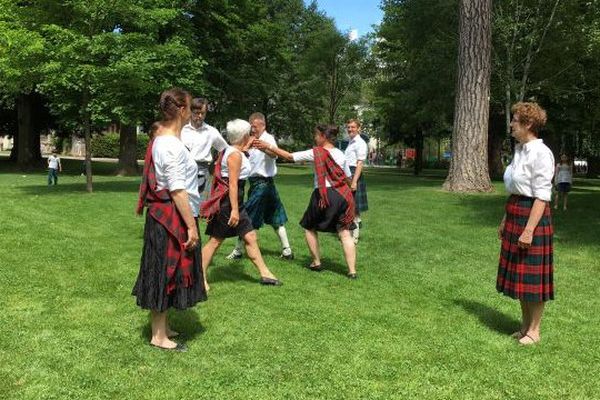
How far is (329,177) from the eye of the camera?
23.8 ft

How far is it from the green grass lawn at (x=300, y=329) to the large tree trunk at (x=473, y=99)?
946 cm

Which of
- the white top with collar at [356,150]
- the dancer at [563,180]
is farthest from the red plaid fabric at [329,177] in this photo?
the dancer at [563,180]

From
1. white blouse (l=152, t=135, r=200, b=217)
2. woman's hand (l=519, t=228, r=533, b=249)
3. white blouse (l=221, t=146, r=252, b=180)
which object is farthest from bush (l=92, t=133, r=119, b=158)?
woman's hand (l=519, t=228, r=533, b=249)

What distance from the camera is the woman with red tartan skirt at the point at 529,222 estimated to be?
4.84 m

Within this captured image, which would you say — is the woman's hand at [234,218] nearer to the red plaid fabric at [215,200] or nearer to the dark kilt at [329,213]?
the red plaid fabric at [215,200]

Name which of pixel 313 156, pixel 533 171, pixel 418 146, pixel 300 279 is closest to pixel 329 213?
pixel 313 156

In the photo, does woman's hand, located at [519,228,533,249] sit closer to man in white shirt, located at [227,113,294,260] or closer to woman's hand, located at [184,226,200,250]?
woman's hand, located at [184,226,200,250]

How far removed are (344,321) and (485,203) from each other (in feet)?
37.5

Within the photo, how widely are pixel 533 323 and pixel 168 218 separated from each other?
121 inches

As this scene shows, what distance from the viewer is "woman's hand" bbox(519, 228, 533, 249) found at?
4.86 meters

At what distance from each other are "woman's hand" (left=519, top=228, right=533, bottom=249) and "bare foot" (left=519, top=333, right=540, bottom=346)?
80cm

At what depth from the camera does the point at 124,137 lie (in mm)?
30828

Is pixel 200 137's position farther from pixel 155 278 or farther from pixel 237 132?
pixel 155 278

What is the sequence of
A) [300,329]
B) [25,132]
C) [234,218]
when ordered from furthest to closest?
[25,132], [234,218], [300,329]
